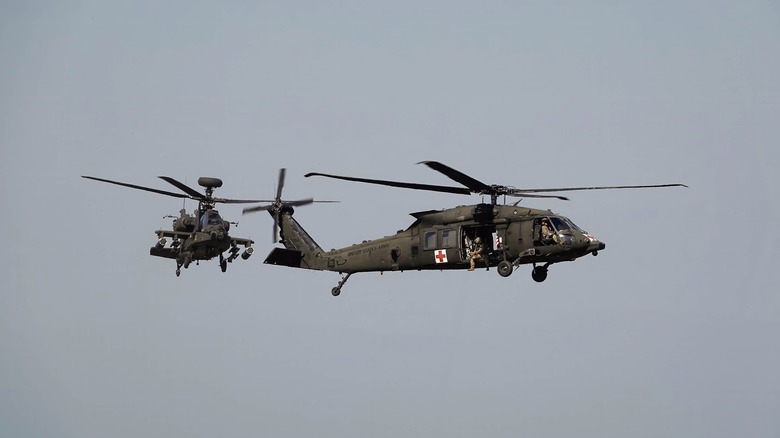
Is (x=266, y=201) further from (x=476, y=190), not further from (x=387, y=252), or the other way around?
(x=476, y=190)

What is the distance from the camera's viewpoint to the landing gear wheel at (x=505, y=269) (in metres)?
52.4

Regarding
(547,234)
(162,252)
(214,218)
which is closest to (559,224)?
(547,234)

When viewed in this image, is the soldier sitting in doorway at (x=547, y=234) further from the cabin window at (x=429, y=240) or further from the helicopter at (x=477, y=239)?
the cabin window at (x=429, y=240)

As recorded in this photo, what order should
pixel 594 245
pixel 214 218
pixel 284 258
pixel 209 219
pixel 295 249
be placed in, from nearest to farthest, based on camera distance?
pixel 594 245
pixel 284 258
pixel 295 249
pixel 209 219
pixel 214 218

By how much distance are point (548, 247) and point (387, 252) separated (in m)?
7.50

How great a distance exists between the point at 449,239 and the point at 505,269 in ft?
9.19

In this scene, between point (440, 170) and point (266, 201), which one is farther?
point (266, 201)

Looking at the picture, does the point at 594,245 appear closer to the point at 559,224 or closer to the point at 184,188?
the point at 559,224

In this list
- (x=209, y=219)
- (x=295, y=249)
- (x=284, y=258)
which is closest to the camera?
(x=284, y=258)

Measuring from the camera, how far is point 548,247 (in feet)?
171

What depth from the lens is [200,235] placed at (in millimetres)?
61594

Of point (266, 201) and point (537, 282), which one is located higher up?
point (266, 201)

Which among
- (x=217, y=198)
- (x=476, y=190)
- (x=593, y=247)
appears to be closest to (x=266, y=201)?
(x=217, y=198)

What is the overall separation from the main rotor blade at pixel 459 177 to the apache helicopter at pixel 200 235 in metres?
12.8
